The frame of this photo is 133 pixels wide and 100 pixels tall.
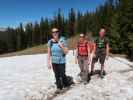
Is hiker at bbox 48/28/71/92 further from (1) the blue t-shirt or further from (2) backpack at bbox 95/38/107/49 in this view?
(2) backpack at bbox 95/38/107/49

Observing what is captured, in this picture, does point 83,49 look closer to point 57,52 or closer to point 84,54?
point 84,54

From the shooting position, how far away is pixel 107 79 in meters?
13.5

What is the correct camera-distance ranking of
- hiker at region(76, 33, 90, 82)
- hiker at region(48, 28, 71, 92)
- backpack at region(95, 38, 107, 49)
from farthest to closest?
backpack at region(95, 38, 107, 49), hiker at region(76, 33, 90, 82), hiker at region(48, 28, 71, 92)

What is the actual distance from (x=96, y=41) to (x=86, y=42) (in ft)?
2.17

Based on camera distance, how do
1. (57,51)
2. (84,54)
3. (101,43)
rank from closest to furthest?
(57,51), (84,54), (101,43)

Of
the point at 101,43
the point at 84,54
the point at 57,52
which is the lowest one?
the point at 84,54

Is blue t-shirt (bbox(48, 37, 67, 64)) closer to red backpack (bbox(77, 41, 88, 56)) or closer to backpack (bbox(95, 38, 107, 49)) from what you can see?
red backpack (bbox(77, 41, 88, 56))

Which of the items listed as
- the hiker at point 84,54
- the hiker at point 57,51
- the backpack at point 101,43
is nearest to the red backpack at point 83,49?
the hiker at point 84,54

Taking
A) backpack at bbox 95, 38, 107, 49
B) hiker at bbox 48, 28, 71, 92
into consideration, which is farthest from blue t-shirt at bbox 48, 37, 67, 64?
backpack at bbox 95, 38, 107, 49

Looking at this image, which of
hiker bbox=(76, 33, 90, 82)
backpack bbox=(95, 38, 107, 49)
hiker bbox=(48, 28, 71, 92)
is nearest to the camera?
hiker bbox=(48, 28, 71, 92)

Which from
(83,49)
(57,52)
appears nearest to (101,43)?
(83,49)

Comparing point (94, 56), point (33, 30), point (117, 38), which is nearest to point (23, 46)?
point (33, 30)

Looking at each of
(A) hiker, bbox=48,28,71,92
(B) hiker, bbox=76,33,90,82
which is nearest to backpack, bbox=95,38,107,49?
(B) hiker, bbox=76,33,90,82

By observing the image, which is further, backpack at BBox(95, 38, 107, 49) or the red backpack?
backpack at BBox(95, 38, 107, 49)
